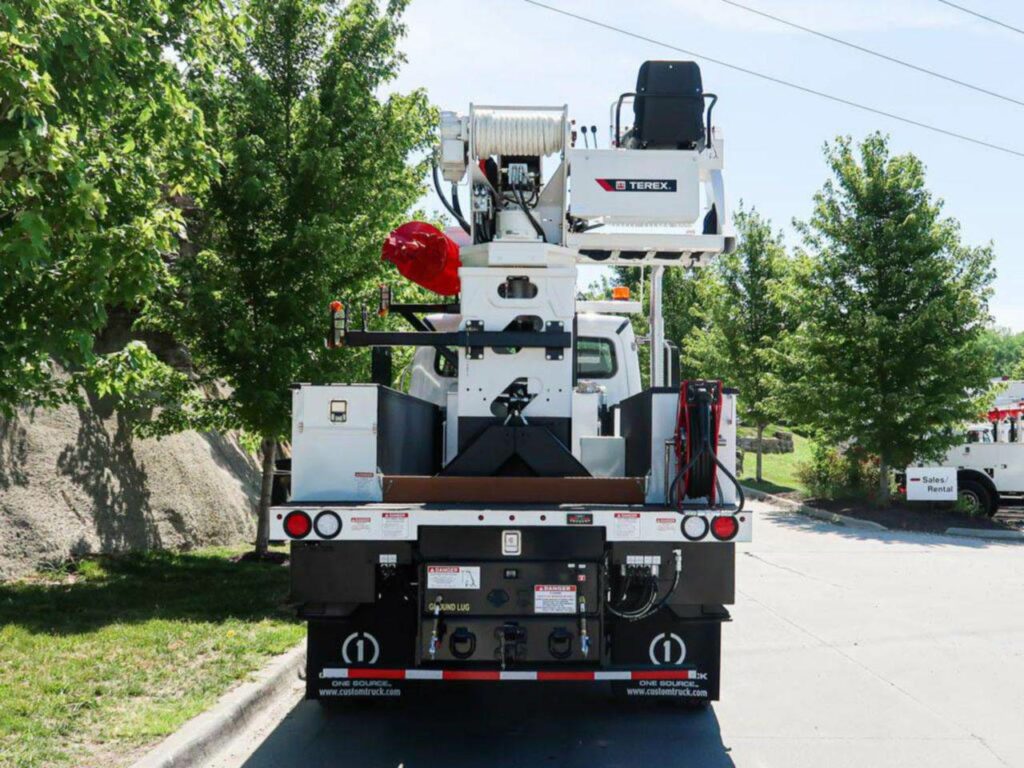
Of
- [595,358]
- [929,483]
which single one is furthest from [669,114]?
[929,483]

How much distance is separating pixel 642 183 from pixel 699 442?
6.88 feet

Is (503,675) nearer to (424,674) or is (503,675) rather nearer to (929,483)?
(424,674)

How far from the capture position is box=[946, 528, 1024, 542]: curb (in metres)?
18.0

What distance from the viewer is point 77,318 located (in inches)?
238

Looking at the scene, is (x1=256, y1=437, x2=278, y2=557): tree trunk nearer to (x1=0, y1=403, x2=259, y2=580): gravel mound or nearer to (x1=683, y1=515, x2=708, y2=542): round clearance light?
(x1=0, y1=403, x2=259, y2=580): gravel mound

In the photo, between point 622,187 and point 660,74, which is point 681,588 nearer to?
point 622,187

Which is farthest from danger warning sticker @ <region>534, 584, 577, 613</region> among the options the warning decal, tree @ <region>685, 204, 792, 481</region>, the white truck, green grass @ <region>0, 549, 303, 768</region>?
tree @ <region>685, 204, 792, 481</region>

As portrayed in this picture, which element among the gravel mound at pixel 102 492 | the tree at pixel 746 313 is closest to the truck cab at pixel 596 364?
the gravel mound at pixel 102 492

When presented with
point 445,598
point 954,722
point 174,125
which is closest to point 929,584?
point 954,722

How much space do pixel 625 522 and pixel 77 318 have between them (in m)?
3.31

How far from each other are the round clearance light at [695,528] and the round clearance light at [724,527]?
1.7 inches

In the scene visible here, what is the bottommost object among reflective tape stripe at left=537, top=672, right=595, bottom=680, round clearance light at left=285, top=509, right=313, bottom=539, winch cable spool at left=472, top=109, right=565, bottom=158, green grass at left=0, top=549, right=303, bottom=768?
green grass at left=0, top=549, right=303, bottom=768

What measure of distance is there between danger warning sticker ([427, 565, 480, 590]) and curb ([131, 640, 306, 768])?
4.58 feet

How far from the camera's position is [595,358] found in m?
8.92
